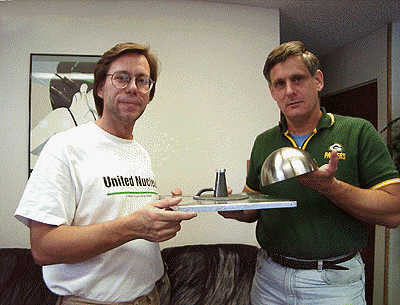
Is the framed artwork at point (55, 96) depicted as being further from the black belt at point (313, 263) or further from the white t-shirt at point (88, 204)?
the black belt at point (313, 263)

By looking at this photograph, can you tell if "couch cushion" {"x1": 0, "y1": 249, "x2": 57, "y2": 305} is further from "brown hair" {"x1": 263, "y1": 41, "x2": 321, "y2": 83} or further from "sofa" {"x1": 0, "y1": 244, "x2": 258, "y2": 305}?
"brown hair" {"x1": 263, "y1": 41, "x2": 321, "y2": 83}

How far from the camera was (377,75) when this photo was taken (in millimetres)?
3117

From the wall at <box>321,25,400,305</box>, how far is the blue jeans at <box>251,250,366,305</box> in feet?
7.12

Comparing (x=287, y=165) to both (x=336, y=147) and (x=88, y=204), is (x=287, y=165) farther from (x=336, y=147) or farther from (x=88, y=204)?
(x=88, y=204)

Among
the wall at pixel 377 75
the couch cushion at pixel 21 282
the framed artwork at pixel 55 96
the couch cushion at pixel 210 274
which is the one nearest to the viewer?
the couch cushion at pixel 21 282

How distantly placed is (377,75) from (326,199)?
2.57 meters

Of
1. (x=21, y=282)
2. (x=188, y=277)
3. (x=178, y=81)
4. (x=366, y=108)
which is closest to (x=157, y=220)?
(x=188, y=277)

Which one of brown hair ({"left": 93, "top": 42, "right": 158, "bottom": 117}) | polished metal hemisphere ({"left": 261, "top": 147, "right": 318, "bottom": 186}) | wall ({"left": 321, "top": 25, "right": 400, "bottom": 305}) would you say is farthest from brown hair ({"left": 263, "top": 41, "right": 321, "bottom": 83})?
wall ({"left": 321, "top": 25, "right": 400, "bottom": 305})

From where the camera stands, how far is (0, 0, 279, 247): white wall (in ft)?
7.74

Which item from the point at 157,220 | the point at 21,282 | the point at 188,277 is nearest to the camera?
the point at 157,220

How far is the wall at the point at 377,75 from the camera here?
2.84 meters

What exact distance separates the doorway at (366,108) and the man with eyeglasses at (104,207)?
2.84m

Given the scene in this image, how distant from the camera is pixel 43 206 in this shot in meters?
0.90

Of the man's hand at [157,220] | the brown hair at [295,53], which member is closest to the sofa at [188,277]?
the man's hand at [157,220]
